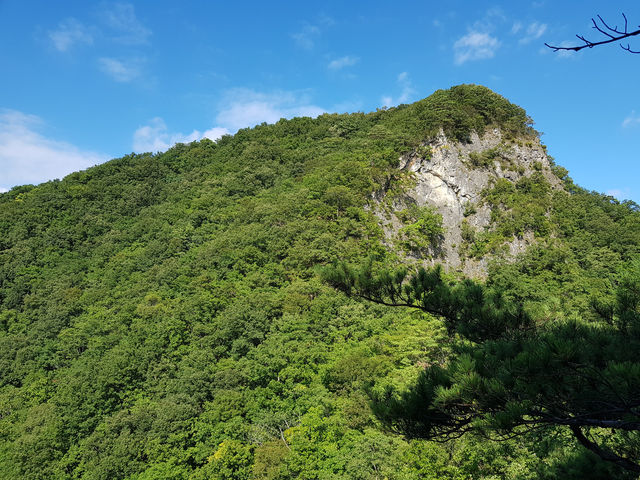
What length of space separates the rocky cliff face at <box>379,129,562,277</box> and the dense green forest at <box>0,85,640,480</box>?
128 centimetres

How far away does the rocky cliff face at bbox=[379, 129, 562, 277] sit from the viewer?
3381 cm

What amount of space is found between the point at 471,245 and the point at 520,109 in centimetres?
1968

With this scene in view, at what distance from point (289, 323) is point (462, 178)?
2556 cm

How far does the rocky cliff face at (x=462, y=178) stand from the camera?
33.8 meters

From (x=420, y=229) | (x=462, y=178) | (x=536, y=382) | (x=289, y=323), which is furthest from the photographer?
(x=462, y=178)

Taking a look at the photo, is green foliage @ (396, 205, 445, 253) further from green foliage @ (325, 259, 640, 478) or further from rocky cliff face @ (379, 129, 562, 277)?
green foliage @ (325, 259, 640, 478)

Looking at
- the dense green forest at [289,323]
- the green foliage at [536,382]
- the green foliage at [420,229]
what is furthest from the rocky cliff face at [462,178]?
the green foliage at [536,382]

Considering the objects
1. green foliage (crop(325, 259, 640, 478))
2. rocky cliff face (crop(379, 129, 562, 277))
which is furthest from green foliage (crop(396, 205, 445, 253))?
green foliage (crop(325, 259, 640, 478))

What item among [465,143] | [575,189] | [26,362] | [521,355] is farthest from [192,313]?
[575,189]

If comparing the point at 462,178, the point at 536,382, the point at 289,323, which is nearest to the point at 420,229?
the point at 462,178

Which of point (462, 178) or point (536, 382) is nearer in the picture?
point (536, 382)

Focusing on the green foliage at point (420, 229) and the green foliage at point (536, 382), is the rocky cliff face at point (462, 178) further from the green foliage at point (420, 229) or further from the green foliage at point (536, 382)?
the green foliage at point (536, 382)

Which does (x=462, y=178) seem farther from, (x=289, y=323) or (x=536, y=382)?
(x=536, y=382)

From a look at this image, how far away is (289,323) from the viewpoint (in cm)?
2277
